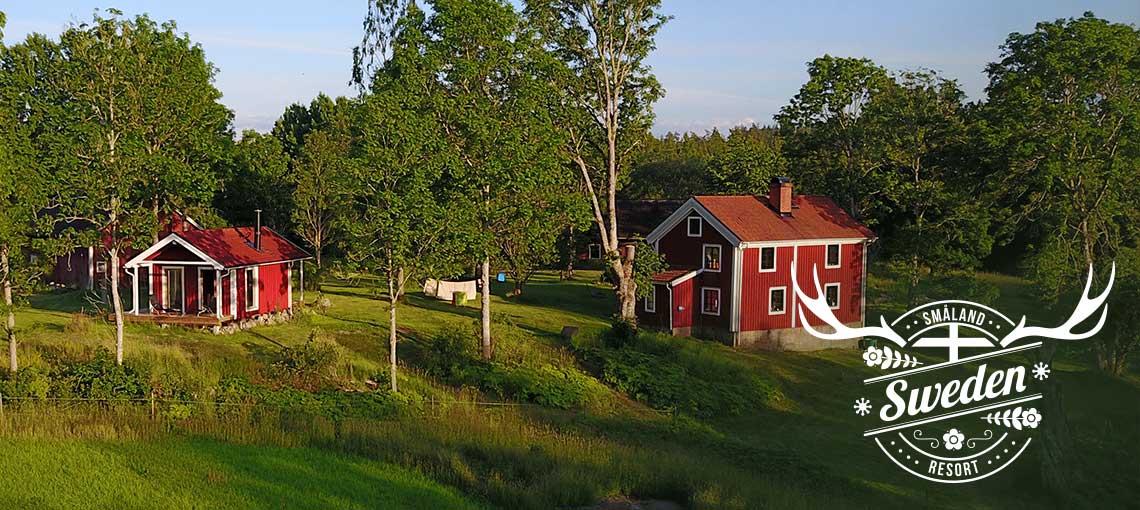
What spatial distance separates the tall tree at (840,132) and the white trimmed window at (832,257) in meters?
8.39

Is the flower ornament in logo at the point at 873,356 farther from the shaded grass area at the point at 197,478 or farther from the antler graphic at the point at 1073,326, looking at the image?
the shaded grass area at the point at 197,478

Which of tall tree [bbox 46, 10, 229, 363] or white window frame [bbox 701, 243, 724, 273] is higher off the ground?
tall tree [bbox 46, 10, 229, 363]

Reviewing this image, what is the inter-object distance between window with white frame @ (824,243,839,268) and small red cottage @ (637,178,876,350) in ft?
0.16

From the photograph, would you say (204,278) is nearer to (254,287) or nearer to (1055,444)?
(254,287)

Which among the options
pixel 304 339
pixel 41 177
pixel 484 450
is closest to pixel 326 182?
pixel 304 339

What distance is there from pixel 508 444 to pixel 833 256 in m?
27.1

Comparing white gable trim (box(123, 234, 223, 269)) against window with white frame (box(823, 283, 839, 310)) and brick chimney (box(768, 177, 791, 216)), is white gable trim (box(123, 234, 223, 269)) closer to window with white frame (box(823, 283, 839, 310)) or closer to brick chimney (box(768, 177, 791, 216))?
brick chimney (box(768, 177, 791, 216))

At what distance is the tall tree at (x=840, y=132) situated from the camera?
50.8 m

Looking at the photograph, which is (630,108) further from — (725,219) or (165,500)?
(165,500)

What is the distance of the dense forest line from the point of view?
2527cm

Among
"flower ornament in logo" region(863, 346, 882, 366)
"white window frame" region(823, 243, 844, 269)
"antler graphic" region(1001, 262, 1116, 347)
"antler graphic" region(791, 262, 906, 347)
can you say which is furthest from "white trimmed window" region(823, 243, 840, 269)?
"antler graphic" region(1001, 262, 1116, 347)

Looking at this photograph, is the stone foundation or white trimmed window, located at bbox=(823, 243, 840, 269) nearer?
the stone foundation

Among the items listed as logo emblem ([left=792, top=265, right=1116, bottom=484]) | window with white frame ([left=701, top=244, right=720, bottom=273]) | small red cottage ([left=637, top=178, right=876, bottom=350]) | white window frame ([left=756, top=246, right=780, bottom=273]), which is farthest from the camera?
window with white frame ([left=701, top=244, right=720, bottom=273])

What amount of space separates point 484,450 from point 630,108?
24.1 m
